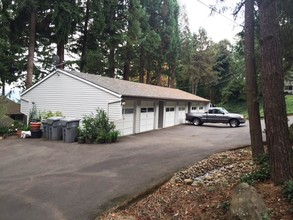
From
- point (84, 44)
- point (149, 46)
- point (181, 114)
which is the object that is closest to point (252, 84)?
point (181, 114)

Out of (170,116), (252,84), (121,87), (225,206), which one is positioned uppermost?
(121,87)

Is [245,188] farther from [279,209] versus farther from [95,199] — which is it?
[95,199]

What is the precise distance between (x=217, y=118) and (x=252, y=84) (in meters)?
16.5

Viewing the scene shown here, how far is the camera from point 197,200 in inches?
215

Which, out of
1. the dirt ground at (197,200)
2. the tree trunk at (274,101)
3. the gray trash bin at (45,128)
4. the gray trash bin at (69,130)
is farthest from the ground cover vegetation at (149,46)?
the gray trash bin at (69,130)

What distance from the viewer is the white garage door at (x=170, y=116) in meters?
23.9

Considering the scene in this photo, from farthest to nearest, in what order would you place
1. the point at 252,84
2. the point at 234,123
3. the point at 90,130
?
the point at 234,123, the point at 90,130, the point at 252,84

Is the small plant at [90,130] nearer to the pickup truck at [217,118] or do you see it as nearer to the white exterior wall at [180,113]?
the white exterior wall at [180,113]

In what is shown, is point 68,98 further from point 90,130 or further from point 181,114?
point 181,114

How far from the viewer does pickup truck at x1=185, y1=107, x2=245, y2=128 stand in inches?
937

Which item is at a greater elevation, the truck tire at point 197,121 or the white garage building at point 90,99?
the white garage building at point 90,99

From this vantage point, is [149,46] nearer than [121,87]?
No

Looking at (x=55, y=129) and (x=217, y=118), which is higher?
(x=217, y=118)

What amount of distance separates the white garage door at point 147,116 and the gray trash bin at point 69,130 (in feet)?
18.5
